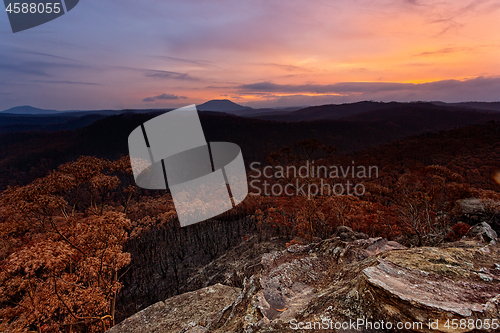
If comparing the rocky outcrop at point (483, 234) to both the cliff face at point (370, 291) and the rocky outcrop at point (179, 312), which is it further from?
the rocky outcrop at point (179, 312)

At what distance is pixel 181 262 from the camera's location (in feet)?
89.3

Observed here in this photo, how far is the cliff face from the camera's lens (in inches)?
121

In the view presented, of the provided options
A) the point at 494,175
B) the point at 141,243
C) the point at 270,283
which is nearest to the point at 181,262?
the point at 141,243

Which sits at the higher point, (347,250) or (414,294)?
(414,294)

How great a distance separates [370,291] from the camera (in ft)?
11.9

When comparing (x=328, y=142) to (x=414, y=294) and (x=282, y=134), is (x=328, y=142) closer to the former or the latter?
(x=282, y=134)

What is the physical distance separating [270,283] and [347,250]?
285 cm
